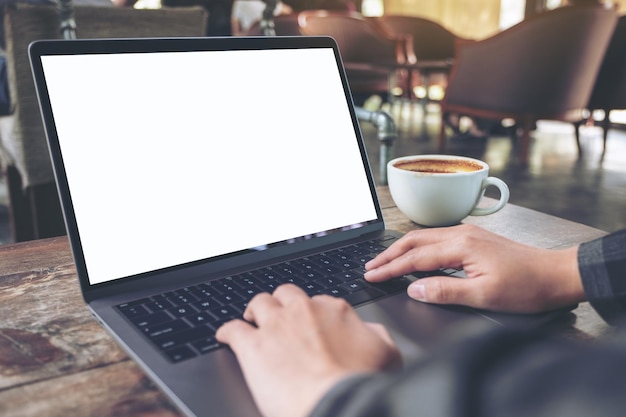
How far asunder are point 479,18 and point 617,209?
4.89 metres

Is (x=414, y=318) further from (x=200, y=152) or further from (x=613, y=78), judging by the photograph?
(x=613, y=78)

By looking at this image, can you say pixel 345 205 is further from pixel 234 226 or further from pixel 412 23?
pixel 412 23

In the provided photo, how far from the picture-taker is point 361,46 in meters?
5.03

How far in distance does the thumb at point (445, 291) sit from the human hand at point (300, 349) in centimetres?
11

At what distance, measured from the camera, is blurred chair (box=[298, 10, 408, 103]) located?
4695 millimetres

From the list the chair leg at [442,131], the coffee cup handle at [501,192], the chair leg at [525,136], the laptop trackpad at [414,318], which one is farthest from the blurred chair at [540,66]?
the laptop trackpad at [414,318]

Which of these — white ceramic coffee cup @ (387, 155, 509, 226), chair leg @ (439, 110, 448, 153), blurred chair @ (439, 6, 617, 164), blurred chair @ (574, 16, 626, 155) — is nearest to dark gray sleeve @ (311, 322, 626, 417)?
white ceramic coffee cup @ (387, 155, 509, 226)

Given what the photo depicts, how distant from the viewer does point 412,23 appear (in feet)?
19.2

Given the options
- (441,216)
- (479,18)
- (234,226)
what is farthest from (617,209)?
(479,18)

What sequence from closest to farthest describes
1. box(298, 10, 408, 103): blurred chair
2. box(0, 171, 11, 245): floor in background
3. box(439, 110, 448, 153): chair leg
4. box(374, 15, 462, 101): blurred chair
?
1. box(0, 171, 11, 245): floor in background
2. box(439, 110, 448, 153): chair leg
3. box(298, 10, 408, 103): blurred chair
4. box(374, 15, 462, 101): blurred chair

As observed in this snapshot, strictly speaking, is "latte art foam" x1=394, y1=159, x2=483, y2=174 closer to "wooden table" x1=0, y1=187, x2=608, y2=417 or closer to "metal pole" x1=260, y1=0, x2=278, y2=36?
"wooden table" x1=0, y1=187, x2=608, y2=417

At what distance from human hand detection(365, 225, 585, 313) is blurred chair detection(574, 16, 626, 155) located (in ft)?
11.8

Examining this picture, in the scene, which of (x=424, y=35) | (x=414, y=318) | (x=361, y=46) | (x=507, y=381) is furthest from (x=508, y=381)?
(x=424, y=35)

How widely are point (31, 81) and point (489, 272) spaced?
1.53 metres
